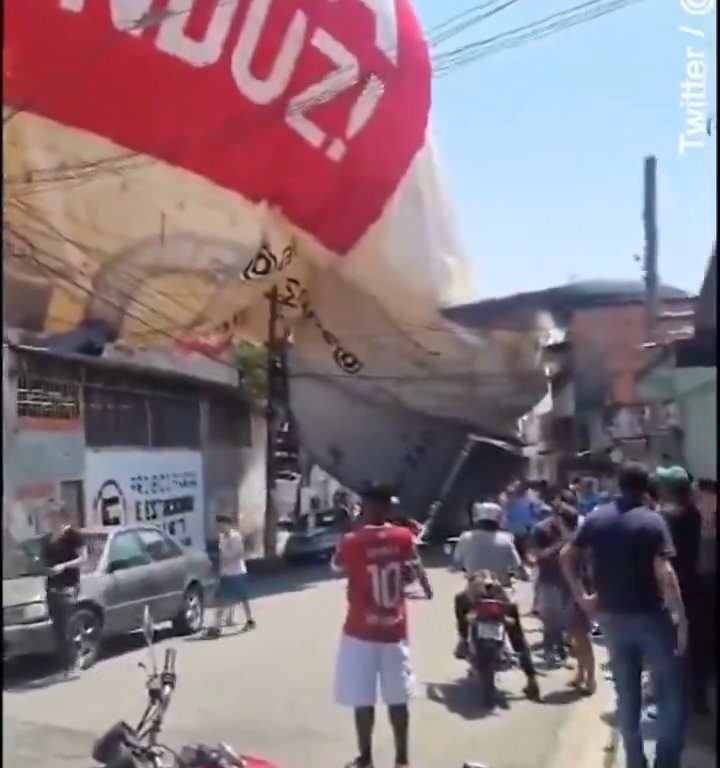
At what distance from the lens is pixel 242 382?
743 cm

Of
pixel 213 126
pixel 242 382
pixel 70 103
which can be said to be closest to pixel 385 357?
pixel 242 382

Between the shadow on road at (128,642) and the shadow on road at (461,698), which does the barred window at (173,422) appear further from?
the shadow on road at (461,698)

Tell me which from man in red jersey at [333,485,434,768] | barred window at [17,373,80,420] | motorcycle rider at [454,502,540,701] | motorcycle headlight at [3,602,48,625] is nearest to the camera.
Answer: man in red jersey at [333,485,434,768]

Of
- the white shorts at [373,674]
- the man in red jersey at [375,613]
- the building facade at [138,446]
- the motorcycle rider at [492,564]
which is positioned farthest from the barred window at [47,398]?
the motorcycle rider at [492,564]

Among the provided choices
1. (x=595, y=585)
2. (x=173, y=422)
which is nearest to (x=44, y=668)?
(x=173, y=422)

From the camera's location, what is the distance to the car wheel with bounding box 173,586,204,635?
631 centimetres

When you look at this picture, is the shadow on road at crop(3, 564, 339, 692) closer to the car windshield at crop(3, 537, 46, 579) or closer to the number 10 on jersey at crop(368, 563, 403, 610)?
the car windshield at crop(3, 537, 46, 579)

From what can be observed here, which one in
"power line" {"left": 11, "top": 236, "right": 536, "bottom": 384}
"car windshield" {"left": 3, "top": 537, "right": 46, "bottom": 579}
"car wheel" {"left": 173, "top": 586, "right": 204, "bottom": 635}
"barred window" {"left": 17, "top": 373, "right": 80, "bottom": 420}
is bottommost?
"car wheel" {"left": 173, "top": 586, "right": 204, "bottom": 635}

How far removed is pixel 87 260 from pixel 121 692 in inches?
93.1

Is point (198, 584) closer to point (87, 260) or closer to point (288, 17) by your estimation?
point (87, 260)

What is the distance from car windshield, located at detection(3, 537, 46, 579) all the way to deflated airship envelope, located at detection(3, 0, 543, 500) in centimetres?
93

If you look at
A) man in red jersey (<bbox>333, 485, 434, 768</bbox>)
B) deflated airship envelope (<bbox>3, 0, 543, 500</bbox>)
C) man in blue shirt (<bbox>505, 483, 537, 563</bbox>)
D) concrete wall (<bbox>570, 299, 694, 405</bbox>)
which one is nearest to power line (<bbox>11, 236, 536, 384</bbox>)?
deflated airship envelope (<bbox>3, 0, 543, 500</bbox>)

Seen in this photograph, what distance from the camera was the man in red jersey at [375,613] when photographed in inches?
181

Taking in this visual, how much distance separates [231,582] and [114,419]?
117 cm
